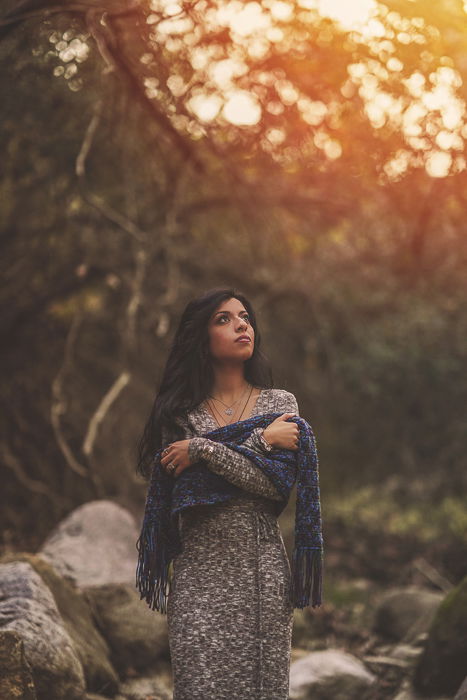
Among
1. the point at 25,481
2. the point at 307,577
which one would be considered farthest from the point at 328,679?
the point at 25,481

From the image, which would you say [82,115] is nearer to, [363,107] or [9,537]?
[363,107]

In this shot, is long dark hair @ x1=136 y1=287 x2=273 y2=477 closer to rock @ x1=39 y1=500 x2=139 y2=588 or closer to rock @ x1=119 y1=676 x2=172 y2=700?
rock @ x1=119 y1=676 x2=172 y2=700

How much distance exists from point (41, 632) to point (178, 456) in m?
1.54

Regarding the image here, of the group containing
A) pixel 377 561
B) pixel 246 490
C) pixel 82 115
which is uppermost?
pixel 82 115

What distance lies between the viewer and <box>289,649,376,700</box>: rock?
5262 millimetres

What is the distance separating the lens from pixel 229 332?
3611 millimetres

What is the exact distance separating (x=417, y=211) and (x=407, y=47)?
161 inches

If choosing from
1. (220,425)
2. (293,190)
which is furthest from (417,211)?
(220,425)

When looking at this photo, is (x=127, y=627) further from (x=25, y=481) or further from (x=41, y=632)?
(x=25, y=481)

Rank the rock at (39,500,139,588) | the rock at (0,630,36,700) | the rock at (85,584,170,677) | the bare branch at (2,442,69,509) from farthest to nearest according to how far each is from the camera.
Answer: the bare branch at (2,442,69,509)
the rock at (39,500,139,588)
the rock at (85,584,170,677)
the rock at (0,630,36,700)

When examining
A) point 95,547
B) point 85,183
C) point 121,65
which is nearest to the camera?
point 121,65

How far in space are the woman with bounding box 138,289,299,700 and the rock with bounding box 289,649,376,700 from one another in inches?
80.6

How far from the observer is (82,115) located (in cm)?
639

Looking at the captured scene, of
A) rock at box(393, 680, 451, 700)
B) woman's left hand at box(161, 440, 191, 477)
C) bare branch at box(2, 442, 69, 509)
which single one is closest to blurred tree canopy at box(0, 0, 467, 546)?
bare branch at box(2, 442, 69, 509)
